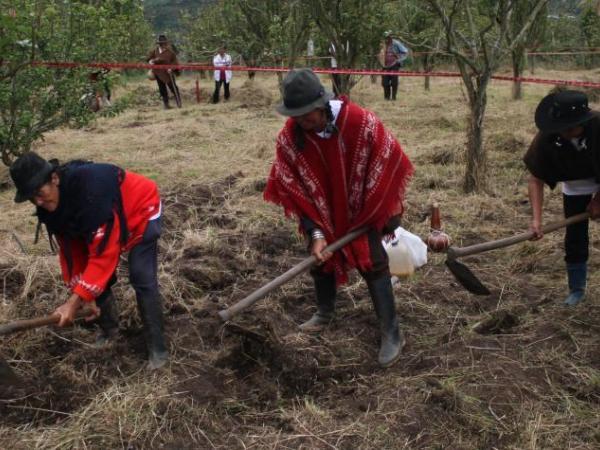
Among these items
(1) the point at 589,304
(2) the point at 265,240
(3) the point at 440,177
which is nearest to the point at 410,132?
(3) the point at 440,177

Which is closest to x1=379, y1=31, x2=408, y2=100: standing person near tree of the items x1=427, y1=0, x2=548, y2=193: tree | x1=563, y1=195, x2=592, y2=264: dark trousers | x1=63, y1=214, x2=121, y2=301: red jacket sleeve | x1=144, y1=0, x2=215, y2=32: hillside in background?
x1=427, y1=0, x2=548, y2=193: tree

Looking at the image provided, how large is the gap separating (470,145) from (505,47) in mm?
943

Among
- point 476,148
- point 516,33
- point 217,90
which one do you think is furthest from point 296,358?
point 217,90

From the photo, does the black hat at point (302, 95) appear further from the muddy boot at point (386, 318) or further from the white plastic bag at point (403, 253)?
the white plastic bag at point (403, 253)

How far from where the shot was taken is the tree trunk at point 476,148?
6281 mm

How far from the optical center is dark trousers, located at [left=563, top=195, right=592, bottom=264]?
3.98m

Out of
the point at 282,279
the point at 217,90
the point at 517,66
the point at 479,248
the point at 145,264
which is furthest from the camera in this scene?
the point at 217,90

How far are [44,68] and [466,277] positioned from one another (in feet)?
16.5

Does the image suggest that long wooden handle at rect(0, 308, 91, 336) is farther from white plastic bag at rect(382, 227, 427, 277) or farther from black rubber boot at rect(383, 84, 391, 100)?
black rubber boot at rect(383, 84, 391, 100)

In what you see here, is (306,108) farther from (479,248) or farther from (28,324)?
(28,324)

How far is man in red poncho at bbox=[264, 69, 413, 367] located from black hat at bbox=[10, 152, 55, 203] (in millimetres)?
1106

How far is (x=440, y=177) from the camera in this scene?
275 inches

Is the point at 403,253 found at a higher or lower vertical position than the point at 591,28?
lower

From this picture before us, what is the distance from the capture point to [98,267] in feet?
10.2
